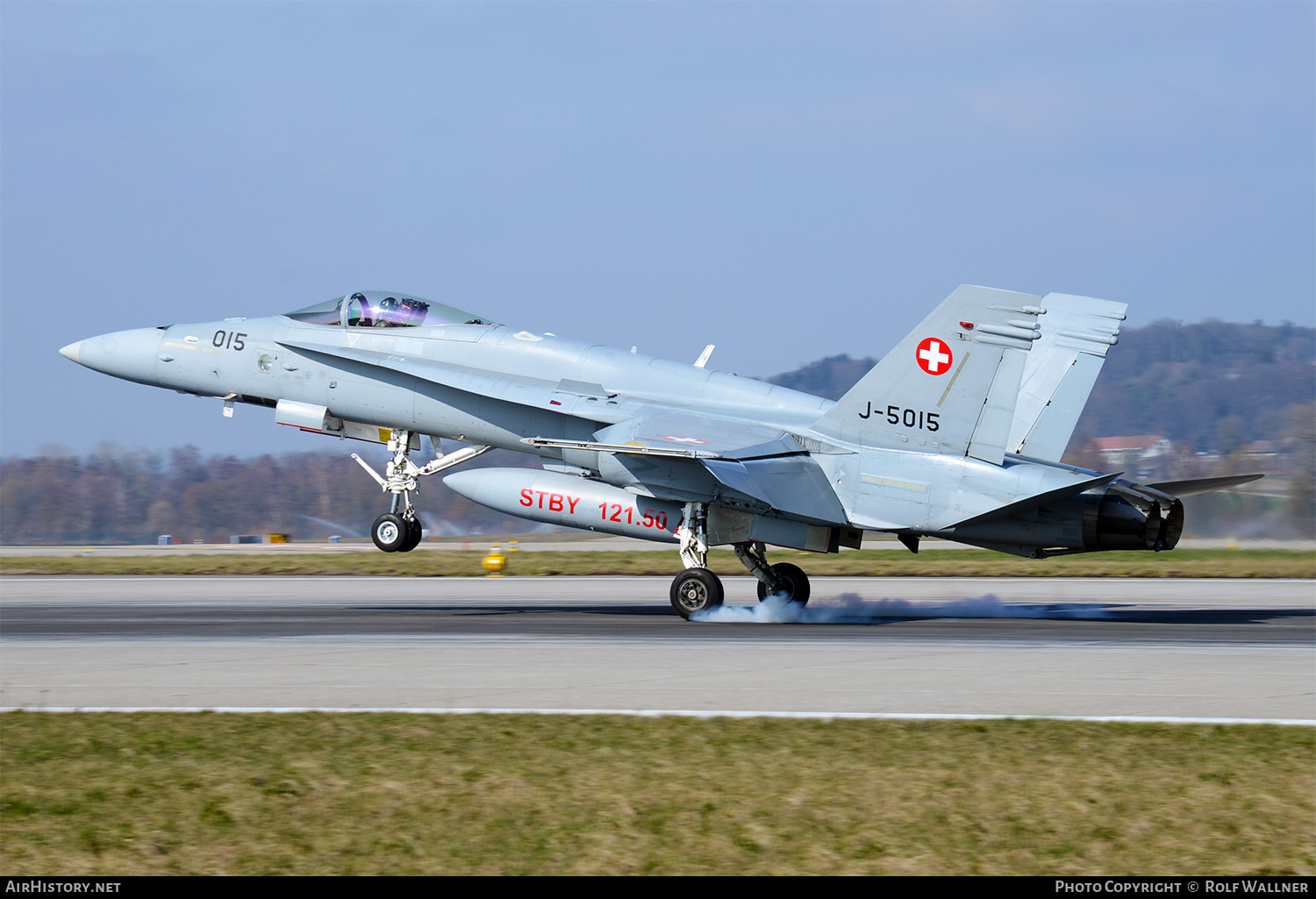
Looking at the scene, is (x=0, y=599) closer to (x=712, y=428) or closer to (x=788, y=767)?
(x=712, y=428)

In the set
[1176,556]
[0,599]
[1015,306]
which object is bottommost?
[0,599]

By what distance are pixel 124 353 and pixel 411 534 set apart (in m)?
5.83

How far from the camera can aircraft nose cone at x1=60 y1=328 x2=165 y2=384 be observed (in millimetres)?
19391

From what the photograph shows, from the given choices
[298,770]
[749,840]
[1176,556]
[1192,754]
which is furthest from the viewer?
[1176,556]

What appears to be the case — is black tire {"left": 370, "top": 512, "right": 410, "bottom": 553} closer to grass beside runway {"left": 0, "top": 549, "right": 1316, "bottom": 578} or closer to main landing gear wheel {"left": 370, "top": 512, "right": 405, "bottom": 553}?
main landing gear wheel {"left": 370, "top": 512, "right": 405, "bottom": 553}

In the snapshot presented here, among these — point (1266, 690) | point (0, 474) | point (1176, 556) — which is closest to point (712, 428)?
point (1266, 690)

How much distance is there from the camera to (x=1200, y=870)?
550cm

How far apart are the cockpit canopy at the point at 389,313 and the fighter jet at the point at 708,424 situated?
0.10ft

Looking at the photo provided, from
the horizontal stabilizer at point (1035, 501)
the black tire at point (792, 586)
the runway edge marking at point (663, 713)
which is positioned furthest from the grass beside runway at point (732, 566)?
the runway edge marking at point (663, 713)

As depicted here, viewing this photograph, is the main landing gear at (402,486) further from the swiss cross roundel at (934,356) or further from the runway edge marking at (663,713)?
the runway edge marking at (663,713)

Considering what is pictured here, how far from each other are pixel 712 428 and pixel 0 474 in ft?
292

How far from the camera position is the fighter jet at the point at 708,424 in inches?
619

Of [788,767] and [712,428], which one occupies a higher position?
[712,428]

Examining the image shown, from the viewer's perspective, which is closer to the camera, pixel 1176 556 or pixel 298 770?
pixel 298 770
